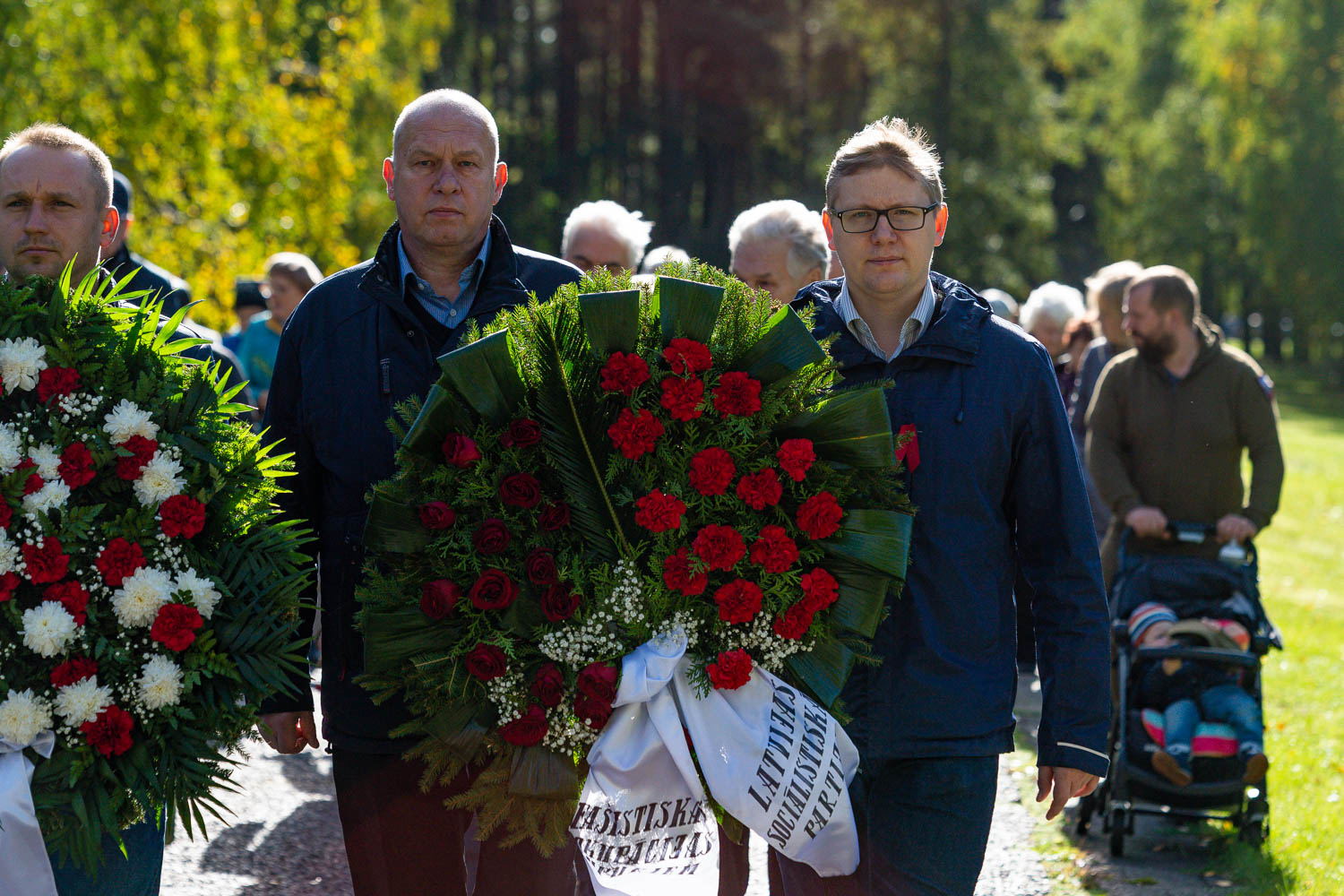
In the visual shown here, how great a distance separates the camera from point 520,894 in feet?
13.1

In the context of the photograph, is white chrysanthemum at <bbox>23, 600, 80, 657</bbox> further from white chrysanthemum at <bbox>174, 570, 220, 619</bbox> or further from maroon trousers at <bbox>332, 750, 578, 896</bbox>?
maroon trousers at <bbox>332, 750, 578, 896</bbox>

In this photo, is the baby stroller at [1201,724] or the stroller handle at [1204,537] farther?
the stroller handle at [1204,537]

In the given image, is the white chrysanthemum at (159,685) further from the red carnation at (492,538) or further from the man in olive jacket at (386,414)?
the red carnation at (492,538)

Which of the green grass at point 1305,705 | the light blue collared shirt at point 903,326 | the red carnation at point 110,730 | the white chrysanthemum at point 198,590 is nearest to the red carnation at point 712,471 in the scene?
the light blue collared shirt at point 903,326

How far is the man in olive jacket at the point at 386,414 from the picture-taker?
4016mm

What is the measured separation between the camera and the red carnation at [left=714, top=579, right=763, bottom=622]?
3.22 meters

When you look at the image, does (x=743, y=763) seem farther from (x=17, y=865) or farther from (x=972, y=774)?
(x=17, y=865)

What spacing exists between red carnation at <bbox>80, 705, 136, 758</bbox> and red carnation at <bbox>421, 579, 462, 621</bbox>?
0.72 metres

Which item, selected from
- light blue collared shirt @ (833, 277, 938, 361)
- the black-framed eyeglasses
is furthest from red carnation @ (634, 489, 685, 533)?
the black-framed eyeglasses

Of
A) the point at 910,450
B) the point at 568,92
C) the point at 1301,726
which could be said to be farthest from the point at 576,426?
the point at 568,92

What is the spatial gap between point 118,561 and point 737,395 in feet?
4.70

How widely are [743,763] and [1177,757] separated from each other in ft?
12.2

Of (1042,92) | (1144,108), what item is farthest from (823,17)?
(1144,108)

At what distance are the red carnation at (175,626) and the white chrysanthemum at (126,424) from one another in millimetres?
418
